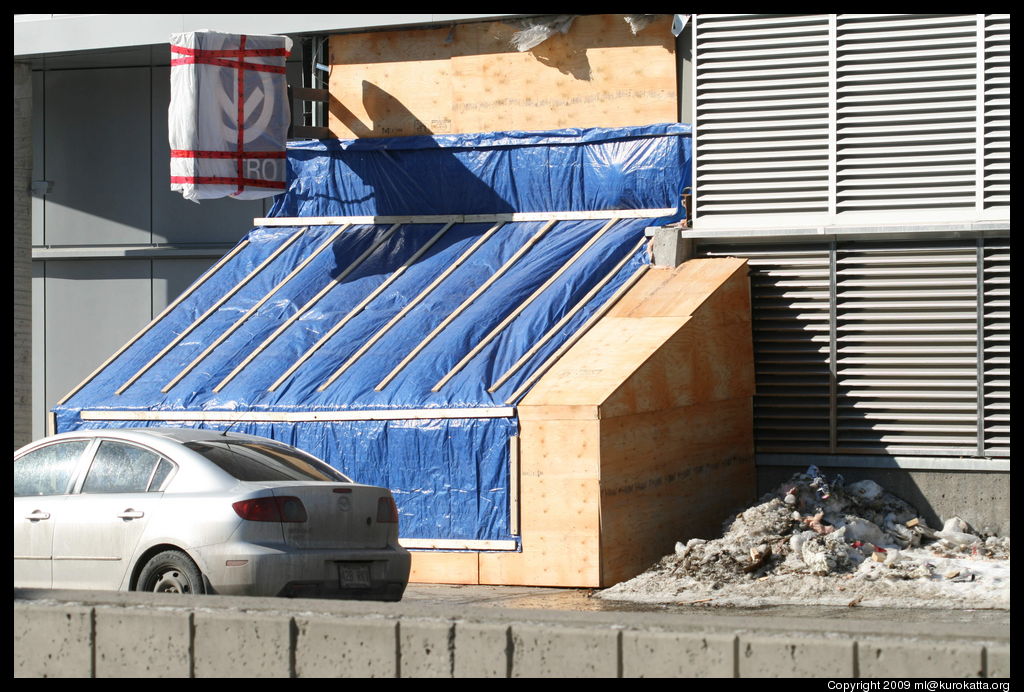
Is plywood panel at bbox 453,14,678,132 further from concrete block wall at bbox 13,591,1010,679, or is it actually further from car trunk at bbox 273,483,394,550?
concrete block wall at bbox 13,591,1010,679

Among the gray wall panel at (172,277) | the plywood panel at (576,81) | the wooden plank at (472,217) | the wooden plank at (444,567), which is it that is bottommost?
the wooden plank at (444,567)

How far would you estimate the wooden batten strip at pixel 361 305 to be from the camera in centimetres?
1502

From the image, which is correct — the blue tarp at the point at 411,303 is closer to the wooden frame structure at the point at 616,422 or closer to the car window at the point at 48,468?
the wooden frame structure at the point at 616,422

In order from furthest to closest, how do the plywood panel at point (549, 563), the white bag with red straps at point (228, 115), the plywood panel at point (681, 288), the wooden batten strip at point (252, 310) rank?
the white bag with red straps at point (228, 115)
the wooden batten strip at point (252, 310)
the plywood panel at point (681, 288)
the plywood panel at point (549, 563)

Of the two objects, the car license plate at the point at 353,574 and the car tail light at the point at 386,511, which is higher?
the car tail light at the point at 386,511

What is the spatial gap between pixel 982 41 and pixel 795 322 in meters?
3.31

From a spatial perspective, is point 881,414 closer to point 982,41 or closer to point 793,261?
point 793,261

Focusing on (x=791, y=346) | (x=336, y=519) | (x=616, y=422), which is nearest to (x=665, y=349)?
(x=616, y=422)

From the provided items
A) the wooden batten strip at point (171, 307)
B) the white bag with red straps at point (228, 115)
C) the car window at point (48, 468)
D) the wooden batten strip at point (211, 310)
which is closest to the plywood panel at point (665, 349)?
the car window at point (48, 468)

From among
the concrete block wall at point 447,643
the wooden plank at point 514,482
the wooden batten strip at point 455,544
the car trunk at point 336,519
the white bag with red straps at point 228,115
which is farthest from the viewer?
the white bag with red straps at point 228,115

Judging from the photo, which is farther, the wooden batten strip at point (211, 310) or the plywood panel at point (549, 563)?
the wooden batten strip at point (211, 310)

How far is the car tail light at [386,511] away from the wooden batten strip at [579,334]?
290 cm

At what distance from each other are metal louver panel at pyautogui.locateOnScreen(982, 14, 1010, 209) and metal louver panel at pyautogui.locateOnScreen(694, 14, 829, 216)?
61.4 inches

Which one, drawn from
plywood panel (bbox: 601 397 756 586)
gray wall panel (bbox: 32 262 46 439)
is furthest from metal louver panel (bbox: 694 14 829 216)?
gray wall panel (bbox: 32 262 46 439)
